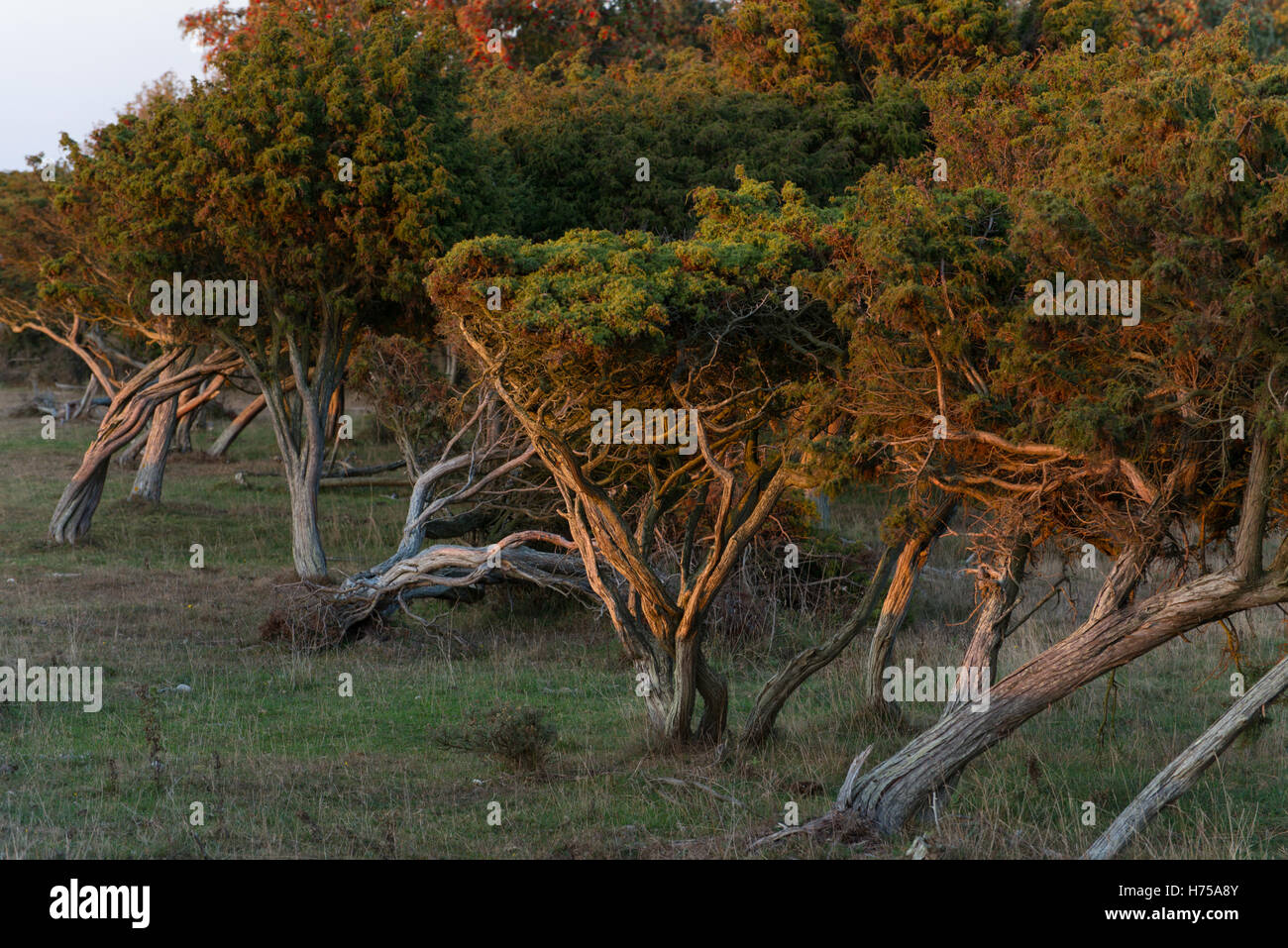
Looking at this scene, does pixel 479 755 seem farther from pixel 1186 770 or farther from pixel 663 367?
pixel 1186 770

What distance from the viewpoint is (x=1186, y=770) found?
743cm

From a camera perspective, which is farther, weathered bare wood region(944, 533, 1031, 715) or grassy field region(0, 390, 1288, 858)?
weathered bare wood region(944, 533, 1031, 715)

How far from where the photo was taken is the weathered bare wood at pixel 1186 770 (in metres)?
7.32

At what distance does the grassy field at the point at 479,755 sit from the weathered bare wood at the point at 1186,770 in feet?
1.64

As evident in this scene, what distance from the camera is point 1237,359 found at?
273 inches

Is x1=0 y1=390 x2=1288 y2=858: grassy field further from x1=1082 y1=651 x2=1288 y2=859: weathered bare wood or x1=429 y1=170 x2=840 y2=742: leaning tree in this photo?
x1=429 y1=170 x2=840 y2=742: leaning tree

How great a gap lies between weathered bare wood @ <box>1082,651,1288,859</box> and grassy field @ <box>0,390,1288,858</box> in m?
0.50

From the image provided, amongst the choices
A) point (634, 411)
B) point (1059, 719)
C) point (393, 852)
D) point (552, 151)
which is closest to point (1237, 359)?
point (634, 411)

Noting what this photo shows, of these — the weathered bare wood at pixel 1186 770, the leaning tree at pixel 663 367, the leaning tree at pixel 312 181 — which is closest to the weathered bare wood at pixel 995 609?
the leaning tree at pixel 663 367

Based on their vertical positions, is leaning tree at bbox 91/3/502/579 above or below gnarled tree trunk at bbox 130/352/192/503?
above

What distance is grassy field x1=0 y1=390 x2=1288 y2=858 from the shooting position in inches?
319

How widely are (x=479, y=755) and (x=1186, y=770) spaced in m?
5.26

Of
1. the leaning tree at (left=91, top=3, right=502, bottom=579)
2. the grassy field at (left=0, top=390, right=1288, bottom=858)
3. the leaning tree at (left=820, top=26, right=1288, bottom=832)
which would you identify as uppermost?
the leaning tree at (left=91, top=3, right=502, bottom=579)

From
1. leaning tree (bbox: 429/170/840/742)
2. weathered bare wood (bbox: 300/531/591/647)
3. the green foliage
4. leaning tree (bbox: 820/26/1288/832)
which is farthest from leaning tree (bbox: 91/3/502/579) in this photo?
leaning tree (bbox: 820/26/1288/832)
